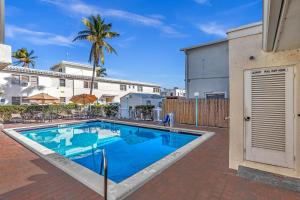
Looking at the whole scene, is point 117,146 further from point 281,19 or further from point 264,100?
point 281,19

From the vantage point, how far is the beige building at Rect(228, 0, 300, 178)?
362 cm

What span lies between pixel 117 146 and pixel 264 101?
7016 mm

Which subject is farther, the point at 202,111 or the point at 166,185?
the point at 202,111

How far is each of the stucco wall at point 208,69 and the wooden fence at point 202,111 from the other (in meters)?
2.39

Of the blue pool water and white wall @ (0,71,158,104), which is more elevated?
white wall @ (0,71,158,104)

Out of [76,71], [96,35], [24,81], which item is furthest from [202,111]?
[76,71]

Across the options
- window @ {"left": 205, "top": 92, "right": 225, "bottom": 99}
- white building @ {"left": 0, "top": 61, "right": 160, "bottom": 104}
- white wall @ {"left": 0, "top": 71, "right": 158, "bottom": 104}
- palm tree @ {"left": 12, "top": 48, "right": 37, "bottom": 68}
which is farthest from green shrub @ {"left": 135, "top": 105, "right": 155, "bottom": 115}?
palm tree @ {"left": 12, "top": 48, "right": 37, "bottom": 68}

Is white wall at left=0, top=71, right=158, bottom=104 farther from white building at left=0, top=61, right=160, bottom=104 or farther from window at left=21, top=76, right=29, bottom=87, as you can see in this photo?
window at left=21, top=76, right=29, bottom=87

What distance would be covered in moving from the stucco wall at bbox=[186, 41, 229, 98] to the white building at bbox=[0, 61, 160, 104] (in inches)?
530

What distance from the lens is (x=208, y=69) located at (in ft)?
46.5

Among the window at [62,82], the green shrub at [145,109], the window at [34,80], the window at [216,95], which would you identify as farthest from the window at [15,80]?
the window at [216,95]

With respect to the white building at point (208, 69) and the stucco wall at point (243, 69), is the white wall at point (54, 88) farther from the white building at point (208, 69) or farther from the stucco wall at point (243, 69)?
the stucco wall at point (243, 69)

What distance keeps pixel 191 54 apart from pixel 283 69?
39.0 feet

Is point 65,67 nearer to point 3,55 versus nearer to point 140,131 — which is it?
point 140,131
